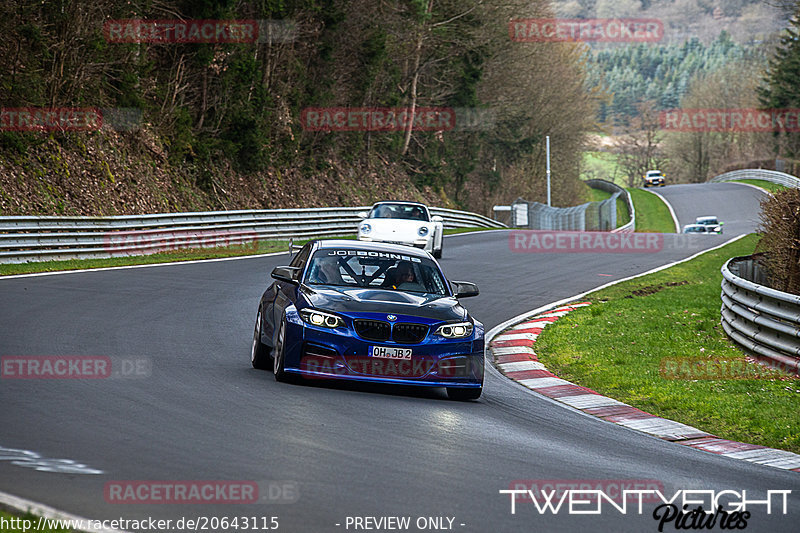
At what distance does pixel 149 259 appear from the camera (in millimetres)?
23078

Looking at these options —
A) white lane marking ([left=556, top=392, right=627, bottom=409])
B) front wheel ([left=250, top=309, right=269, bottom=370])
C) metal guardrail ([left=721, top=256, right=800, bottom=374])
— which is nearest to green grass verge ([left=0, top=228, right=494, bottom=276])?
front wheel ([left=250, top=309, right=269, bottom=370])

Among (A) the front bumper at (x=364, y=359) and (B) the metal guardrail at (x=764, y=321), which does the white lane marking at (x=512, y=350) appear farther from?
(A) the front bumper at (x=364, y=359)

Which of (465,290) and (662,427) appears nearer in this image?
(662,427)

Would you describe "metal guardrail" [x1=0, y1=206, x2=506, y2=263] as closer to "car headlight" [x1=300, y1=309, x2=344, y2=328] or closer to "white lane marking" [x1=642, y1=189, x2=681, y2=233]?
"car headlight" [x1=300, y1=309, x2=344, y2=328]

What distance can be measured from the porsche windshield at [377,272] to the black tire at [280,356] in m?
0.79

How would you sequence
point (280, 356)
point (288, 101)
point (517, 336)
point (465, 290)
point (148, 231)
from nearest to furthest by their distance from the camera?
1. point (280, 356)
2. point (465, 290)
3. point (517, 336)
4. point (148, 231)
5. point (288, 101)

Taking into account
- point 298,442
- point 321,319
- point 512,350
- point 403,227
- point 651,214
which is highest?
point 321,319

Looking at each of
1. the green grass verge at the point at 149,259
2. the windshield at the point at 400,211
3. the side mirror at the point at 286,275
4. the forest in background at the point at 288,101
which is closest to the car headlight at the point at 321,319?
the side mirror at the point at 286,275

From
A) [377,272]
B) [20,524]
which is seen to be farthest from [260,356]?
[20,524]

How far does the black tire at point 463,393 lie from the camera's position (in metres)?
9.41

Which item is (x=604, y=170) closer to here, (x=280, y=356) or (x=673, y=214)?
(x=673, y=214)

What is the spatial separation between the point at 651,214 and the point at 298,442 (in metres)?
73.2

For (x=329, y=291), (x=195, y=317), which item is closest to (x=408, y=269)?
(x=329, y=291)

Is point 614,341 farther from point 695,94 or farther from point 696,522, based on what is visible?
point 695,94
